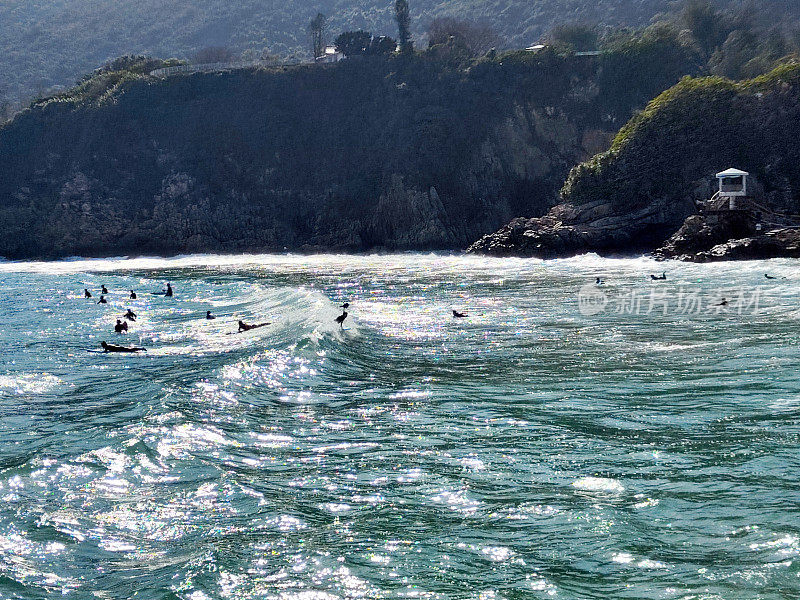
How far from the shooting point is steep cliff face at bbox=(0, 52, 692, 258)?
89.6 metres

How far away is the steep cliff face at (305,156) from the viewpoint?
8962 cm

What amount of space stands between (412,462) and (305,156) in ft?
295

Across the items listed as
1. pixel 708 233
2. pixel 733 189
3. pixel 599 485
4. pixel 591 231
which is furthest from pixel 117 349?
pixel 733 189

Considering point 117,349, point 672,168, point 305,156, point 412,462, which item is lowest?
point 412,462

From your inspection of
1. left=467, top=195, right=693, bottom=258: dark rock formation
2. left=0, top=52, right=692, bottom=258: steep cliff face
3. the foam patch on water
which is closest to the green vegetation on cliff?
left=467, top=195, right=693, bottom=258: dark rock formation

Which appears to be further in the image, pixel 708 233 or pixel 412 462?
pixel 708 233

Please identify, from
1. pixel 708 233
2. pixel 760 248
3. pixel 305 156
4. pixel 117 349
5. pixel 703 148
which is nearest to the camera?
pixel 117 349

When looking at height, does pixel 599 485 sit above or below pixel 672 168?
below

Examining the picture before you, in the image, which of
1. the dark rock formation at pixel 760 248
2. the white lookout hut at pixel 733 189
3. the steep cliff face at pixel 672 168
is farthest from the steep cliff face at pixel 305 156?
the dark rock formation at pixel 760 248

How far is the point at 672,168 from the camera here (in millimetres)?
68375

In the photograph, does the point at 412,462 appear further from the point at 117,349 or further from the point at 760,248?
the point at 760,248

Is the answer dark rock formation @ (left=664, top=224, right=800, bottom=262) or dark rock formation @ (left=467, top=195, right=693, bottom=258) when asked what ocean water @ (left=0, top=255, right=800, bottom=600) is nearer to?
dark rock formation @ (left=664, top=224, right=800, bottom=262)

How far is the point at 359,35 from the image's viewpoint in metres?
110

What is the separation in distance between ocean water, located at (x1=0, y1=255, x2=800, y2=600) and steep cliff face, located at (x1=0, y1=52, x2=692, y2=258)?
63.9 m
